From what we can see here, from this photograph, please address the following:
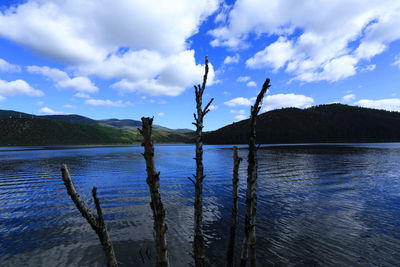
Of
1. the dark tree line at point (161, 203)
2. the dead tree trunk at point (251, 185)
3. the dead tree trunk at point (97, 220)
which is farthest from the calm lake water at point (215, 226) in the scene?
the dead tree trunk at point (97, 220)

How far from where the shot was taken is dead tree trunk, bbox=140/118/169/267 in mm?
5055

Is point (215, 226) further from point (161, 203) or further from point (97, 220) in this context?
point (97, 220)

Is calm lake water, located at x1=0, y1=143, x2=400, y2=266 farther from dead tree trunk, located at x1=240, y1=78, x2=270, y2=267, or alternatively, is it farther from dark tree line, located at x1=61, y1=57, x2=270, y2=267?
dead tree trunk, located at x1=240, y1=78, x2=270, y2=267

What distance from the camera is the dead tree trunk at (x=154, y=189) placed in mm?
5055

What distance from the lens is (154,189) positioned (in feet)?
17.0

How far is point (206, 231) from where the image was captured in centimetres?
1638

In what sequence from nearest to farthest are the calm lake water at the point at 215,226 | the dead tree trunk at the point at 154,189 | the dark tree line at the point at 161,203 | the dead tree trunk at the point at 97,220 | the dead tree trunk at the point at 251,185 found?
1. the dead tree trunk at the point at 97,220
2. the dark tree line at the point at 161,203
3. the dead tree trunk at the point at 154,189
4. the dead tree trunk at the point at 251,185
5. the calm lake water at the point at 215,226

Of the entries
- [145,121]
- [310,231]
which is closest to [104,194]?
[310,231]

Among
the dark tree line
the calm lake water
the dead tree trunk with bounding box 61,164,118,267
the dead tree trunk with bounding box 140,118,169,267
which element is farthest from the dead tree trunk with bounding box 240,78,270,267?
the calm lake water

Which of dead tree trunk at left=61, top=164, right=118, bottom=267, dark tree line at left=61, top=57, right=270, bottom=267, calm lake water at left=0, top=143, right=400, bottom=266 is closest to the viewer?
dead tree trunk at left=61, top=164, right=118, bottom=267

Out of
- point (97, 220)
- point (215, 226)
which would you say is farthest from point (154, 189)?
point (215, 226)

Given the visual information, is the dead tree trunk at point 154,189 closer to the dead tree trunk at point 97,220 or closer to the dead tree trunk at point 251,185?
the dead tree trunk at point 97,220

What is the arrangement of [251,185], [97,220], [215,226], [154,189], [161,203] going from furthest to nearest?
[215,226] < [251,185] < [161,203] < [154,189] < [97,220]

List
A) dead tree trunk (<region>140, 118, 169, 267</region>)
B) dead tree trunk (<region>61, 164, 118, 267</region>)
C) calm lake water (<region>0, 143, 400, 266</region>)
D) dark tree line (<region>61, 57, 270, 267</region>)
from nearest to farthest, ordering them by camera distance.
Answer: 1. dead tree trunk (<region>61, 164, 118, 267</region>)
2. dark tree line (<region>61, 57, 270, 267</region>)
3. dead tree trunk (<region>140, 118, 169, 267</region>)
4. calm lake water (<region>0, 143, 400, 266</region>)
